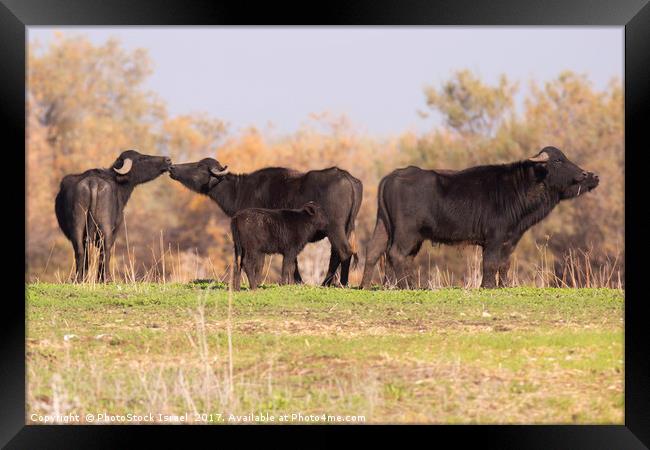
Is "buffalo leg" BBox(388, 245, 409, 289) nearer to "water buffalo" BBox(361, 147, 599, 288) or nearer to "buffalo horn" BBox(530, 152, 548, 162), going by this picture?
"water buffalo" BBox(361, 147, 599, 288)

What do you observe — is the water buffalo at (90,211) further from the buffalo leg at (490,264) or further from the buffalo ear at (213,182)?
the buffalo leg at (490,264)

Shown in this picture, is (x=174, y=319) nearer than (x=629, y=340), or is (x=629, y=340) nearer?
(x=629, y=340)

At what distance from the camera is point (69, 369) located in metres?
10.2

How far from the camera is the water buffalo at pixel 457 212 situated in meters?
16.3

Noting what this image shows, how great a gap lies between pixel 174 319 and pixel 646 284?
18.5ft

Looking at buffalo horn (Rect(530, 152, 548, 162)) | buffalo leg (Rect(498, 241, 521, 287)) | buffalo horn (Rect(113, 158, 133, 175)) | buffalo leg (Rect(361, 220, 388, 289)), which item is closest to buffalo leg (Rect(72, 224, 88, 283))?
buffalo horn (Rect(113, 158, 133, 175))

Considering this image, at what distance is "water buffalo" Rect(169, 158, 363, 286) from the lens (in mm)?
16948

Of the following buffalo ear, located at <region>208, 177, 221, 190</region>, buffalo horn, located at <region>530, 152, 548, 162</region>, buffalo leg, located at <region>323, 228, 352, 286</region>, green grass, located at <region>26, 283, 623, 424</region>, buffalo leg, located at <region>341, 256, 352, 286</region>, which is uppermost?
buffalo horn, located at <region>530, 152, 548, 162</region>

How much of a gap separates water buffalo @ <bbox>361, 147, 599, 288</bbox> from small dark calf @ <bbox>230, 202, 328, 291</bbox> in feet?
3.35

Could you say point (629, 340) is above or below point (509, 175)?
below

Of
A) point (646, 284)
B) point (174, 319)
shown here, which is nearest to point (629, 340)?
point (646, 284)

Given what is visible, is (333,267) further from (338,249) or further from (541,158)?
(541,158)

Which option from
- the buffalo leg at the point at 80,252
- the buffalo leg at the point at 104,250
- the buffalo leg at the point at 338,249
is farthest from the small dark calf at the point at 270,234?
the buffalo leg at the point at 80,252

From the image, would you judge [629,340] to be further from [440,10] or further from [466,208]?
[466,208]
